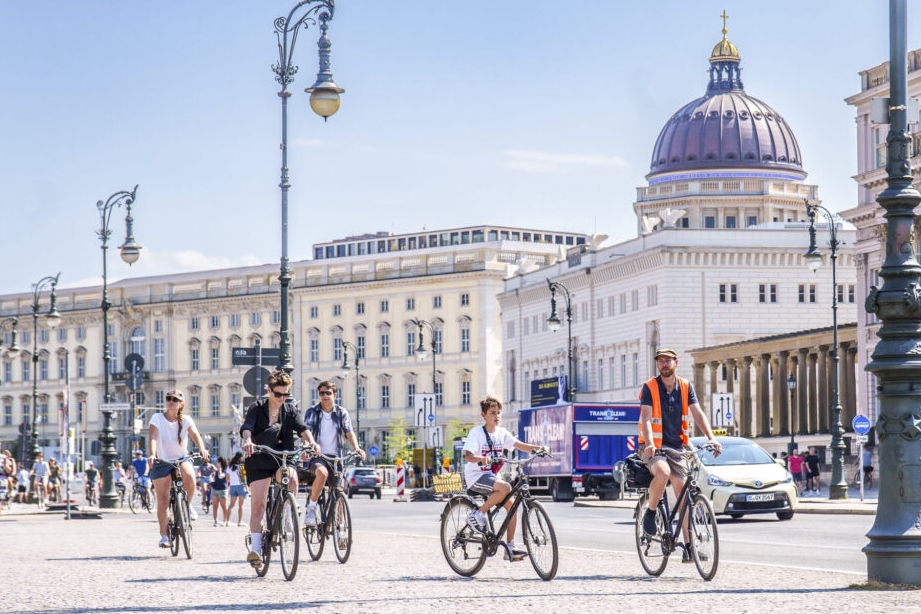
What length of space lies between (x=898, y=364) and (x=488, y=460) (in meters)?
3.83

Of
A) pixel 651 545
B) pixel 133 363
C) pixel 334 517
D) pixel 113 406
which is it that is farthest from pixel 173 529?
pixel 133 363

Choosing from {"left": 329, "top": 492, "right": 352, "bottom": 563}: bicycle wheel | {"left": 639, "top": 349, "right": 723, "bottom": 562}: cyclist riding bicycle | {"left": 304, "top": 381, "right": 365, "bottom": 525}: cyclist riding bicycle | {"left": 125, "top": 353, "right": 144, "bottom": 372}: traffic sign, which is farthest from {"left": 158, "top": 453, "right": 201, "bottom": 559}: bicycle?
{"left": 125, "top": 353, "right": 144, "bottom": 372}: traffic sign

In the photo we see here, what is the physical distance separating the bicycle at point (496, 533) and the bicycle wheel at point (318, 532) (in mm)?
2123

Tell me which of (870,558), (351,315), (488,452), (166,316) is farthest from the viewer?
(166,316)

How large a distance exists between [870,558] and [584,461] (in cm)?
4280

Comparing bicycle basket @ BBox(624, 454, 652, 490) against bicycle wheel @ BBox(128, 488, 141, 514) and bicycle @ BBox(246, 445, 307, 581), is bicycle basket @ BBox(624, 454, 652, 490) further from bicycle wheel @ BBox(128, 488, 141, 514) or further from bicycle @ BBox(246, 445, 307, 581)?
bicycle wheel @ BBox(128, 488, 141, 514)

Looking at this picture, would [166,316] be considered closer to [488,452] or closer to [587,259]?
[587,259]

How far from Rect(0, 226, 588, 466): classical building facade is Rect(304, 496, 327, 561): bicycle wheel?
116312 millimetres

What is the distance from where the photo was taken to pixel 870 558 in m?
14.8

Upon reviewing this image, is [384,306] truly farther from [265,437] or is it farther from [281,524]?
[281,524]

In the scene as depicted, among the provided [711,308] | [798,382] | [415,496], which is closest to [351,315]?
[711,308]

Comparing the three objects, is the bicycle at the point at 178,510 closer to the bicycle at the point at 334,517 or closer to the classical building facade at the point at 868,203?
the bicycle at the point at 334,517

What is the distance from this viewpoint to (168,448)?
2052 cm

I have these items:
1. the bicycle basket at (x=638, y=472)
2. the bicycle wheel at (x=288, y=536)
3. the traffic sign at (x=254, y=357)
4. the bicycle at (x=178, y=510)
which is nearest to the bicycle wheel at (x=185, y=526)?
the bicycle at (x=178, y=510)
